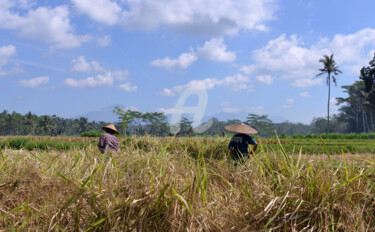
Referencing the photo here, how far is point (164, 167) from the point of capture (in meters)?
2.62

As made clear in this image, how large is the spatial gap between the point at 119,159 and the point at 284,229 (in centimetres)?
158

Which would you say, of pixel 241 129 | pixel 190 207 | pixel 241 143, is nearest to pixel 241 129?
pixel 241 129

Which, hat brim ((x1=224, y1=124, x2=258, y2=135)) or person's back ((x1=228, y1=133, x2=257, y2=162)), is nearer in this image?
hat brim ((x1=224, y1=124, x2=258, y2=135))

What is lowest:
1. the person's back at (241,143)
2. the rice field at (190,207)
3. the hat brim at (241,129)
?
the rice field at (190,207)

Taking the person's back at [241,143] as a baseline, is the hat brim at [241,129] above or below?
above

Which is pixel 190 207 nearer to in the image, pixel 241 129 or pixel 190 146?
pixel 241 129

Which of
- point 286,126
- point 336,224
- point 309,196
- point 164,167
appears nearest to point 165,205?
point 164,167

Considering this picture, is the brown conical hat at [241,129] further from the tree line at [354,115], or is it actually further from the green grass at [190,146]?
the tree line at [354,115]

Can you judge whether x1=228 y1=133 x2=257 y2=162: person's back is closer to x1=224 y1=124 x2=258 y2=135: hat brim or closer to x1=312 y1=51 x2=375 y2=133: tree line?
x1=224 y1=124 x2=258 y2=135: hat brim

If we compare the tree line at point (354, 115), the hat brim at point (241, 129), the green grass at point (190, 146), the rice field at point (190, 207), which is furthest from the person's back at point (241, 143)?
the tree line at point (354, 115)

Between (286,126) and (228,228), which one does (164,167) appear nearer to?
(228,228)

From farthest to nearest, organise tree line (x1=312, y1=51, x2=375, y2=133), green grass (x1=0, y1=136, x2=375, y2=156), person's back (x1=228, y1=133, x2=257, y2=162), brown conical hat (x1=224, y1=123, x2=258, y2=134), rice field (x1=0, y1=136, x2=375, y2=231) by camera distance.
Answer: tree line (x1=312, y1=51, x2=375, y2=133) < person's back (x1=228, y1=133, x2=257, y2=162) < brown conical hat (x1=224, y1=123, x2=258, y2=134) < green grass (x1=0, y1=136, x2=375, y2=156) < rice field (x1=0, y1=136, x2=375, y2=231)

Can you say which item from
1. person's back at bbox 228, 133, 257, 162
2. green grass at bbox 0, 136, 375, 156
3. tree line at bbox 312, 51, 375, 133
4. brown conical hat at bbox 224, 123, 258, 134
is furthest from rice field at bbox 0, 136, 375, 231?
tree line at bbox 312, 51, 375, 133

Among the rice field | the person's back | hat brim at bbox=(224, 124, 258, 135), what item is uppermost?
hat brim at bbox=(224, 124, 258, 135)
